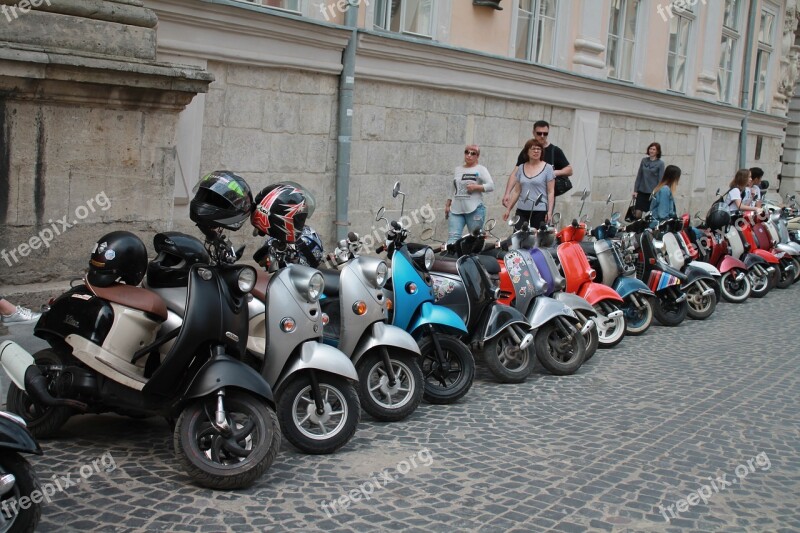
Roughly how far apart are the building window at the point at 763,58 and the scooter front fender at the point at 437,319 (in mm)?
20282

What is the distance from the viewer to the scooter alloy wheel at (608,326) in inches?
327

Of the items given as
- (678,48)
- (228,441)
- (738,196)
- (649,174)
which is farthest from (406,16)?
(678,48)

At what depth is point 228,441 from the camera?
443cm

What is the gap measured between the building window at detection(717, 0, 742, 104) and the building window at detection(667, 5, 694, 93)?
195 cm

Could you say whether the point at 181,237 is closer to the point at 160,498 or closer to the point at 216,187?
the point at 216,187

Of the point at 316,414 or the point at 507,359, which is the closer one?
the point at 316,414

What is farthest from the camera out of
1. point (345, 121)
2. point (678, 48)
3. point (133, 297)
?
point (678, 48)

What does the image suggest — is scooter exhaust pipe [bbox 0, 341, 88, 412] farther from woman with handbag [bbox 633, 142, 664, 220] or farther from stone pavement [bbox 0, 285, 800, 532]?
woman with handbag [bbox 633, 142, 664, 220]

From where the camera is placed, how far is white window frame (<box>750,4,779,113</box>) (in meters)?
24.1

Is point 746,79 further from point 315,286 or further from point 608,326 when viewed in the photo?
point 315,286

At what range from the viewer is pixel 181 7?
886cm

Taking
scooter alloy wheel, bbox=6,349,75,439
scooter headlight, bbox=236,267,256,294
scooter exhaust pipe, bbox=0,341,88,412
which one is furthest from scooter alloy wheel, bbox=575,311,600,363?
scooter exhaust pipe, bbox=0,341,88,412

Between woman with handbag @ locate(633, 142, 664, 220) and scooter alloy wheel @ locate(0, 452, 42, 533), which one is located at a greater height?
woman with handbag @ locate(633, 142, 664, 220)

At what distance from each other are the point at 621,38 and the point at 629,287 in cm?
959
